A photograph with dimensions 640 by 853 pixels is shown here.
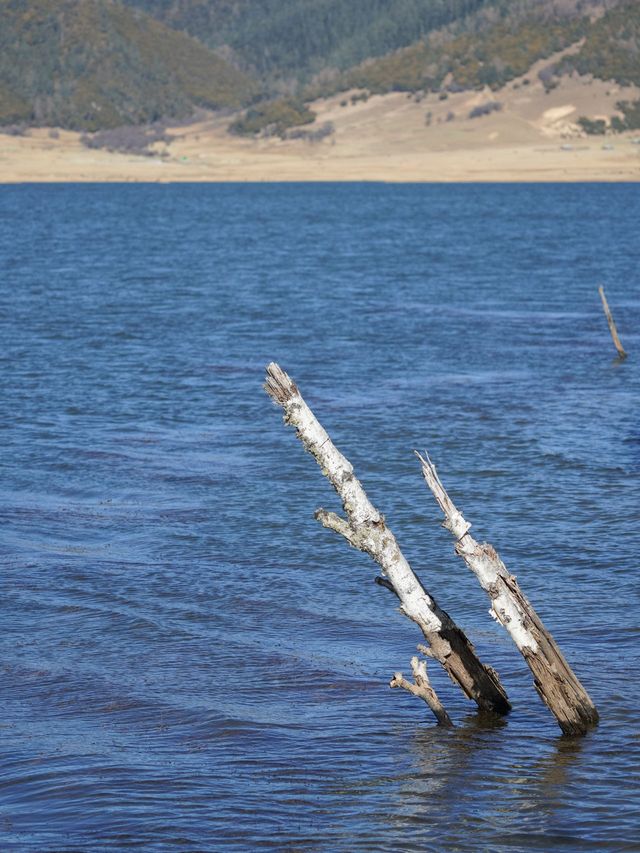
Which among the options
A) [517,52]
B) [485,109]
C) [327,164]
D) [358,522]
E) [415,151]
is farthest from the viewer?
[517,52]

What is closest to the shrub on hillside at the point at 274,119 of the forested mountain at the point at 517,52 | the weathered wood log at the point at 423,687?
the forested mountain at the point at 517,52

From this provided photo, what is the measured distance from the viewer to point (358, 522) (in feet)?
36.9

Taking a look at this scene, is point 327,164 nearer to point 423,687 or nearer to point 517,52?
point 517,52

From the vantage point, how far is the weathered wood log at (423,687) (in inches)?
443

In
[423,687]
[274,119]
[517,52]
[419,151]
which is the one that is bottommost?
[423,687]

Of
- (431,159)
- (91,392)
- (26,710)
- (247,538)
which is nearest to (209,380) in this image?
(91,392)

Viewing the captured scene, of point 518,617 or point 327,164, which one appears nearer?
point 518,617

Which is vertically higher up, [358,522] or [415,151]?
[415,151]

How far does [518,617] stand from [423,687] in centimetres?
103

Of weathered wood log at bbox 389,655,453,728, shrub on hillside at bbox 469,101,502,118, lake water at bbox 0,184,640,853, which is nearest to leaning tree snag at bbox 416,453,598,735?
lake water at bbox 0,184,640,853

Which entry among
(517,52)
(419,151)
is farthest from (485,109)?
(517,52)

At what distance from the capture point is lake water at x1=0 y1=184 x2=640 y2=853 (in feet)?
35.3

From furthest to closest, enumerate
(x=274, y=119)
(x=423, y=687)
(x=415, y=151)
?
(x=274, y=119) < (x=415, y=151) < (x=423, y=687)

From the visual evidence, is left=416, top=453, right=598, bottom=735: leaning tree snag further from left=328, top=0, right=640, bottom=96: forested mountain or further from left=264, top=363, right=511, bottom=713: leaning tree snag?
left=328, top=0, right=640, bottom=96: forested mountain
